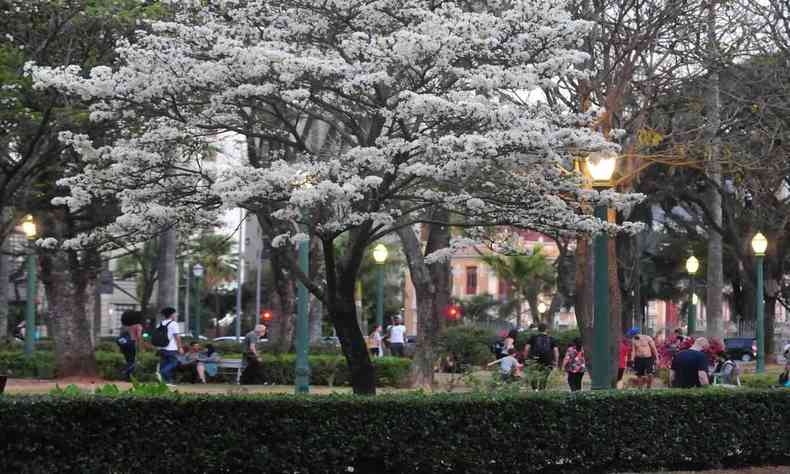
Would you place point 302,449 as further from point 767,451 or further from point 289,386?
point 289,386

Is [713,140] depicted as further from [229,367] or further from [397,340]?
[397,340]

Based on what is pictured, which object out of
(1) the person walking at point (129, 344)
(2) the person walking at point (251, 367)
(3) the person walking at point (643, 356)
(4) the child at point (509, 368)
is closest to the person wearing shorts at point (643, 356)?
(3) the person walking at point (643, 356)

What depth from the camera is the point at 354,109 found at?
1560 centimetres

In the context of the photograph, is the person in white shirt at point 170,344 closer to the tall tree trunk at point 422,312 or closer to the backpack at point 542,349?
the tall tree trunk at point 422,312

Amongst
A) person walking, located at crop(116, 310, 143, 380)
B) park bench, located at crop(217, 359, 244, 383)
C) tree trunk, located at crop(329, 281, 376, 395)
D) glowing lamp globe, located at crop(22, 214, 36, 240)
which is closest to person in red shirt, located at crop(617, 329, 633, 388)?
park bench, located at crop(217, 359, 244, 383)

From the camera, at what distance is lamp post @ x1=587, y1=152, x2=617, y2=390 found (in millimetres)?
14516

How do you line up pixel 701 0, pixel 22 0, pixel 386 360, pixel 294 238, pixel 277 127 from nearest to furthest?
pixel 294 238 < pixel 277 127 < pixel 22 0 < pixel 701 0 < pixel 386 360

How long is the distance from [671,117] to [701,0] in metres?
4.80

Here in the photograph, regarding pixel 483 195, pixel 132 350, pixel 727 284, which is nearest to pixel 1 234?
pixel 132 350

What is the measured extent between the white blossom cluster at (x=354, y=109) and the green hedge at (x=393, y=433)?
2.26 m

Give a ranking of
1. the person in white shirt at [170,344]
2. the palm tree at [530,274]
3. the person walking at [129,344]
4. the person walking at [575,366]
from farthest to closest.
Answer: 1. the palm tree at [530,274]
2. the person walking at [129,344]
3. the person in white shirt at [170,344]
4. the person walking at [575,366]

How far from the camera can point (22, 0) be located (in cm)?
1848

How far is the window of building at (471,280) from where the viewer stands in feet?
276

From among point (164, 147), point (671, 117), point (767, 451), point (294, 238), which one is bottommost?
point (767, 451)
